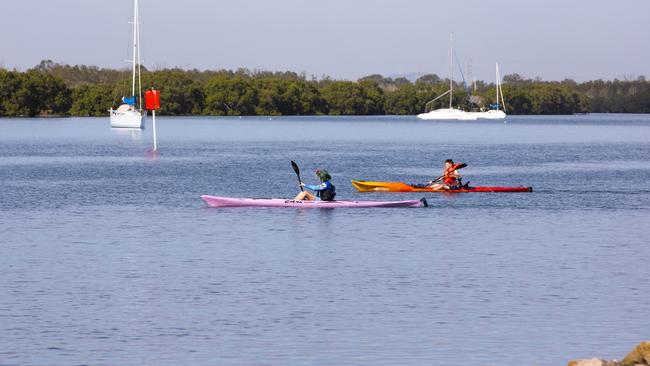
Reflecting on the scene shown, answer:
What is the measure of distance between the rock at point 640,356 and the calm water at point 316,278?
7.21ft

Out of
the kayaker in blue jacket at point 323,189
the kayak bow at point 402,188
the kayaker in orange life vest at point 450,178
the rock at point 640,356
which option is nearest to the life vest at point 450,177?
the kayaker in orange life vest at point 450,178

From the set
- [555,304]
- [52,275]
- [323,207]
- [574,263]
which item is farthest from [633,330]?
[323,207]

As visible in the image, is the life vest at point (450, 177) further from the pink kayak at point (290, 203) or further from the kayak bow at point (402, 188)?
the pink kayak at point (290, 203)

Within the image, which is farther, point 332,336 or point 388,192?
point 388,192

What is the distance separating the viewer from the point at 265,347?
21281 millimetres

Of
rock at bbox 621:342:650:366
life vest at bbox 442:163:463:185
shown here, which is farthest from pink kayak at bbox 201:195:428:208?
rock at bbox 621:342:650:366

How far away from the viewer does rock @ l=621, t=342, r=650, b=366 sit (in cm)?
1769

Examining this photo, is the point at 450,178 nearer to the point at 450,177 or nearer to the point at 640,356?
the point at 450,177

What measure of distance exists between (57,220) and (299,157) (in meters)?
57.7

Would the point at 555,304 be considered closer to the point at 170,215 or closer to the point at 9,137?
the point at 170,215

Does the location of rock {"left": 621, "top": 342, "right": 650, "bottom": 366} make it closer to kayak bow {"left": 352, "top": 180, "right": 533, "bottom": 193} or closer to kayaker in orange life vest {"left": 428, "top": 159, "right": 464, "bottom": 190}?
kayaker in orange life vest {"left": 428, "top": 159, "right": 464, "bottom": 190}

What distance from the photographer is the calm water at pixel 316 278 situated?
21438mm

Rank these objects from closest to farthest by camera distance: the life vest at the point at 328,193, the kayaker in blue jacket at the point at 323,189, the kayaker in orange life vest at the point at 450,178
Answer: the kayaker in blue jacket at the point at 323,189
the life vest at the point at 328,193
the kayaker in orange life vest at the point at 450,178

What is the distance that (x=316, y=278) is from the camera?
29.5 metres
